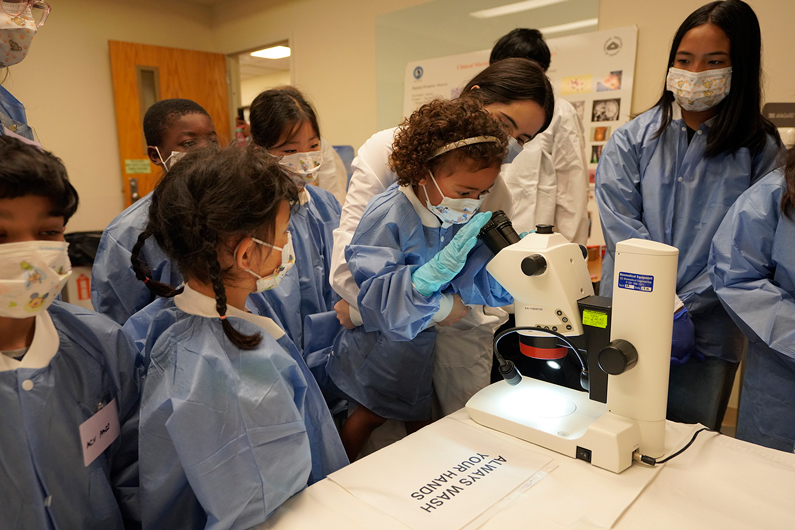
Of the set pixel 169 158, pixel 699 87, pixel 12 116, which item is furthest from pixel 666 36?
pixel 12 116

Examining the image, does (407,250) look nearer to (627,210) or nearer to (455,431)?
(455,431)

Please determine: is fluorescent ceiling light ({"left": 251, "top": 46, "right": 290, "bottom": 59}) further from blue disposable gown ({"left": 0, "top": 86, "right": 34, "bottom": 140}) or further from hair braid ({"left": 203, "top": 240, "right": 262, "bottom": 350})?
hair braid ({"left": 203, "top": 240, "right": 262, "bottom": 350})

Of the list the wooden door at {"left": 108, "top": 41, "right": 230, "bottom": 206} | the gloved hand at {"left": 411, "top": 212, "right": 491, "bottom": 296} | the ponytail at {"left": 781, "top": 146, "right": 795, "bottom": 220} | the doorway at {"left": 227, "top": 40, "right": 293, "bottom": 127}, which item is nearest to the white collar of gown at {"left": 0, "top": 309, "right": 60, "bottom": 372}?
the gloved hand at {"left": 411, "top": 212, "right": 491, "bottom": 296}

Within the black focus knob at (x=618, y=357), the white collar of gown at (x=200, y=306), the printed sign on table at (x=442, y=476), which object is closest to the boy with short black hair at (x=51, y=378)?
the white collar of gown at (x=200, y=306)

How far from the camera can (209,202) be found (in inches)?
35.6

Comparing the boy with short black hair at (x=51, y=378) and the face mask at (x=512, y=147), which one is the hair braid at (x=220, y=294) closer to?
the boy with short black hair at (x=51, y=378)

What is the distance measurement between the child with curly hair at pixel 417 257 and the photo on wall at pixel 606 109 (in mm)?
1988

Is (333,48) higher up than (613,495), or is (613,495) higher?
(333,48)

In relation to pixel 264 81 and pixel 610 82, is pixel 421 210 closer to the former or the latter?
pixel 610 82

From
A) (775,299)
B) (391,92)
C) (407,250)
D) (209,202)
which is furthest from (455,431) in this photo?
(391,92)

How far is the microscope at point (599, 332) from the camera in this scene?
3.02ft

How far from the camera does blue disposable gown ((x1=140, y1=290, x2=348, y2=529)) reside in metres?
0.80

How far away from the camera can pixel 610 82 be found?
2893mm

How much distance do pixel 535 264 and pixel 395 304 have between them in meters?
0.35
